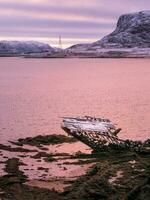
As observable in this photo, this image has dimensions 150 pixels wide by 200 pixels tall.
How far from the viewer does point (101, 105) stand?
271 ft

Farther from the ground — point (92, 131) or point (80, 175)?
point (92, 131)

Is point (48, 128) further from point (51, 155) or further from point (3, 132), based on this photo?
point (51, 155)

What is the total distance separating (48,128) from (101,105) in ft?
91.7

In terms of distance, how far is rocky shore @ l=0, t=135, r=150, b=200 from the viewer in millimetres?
26719

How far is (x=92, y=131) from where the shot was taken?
42906mm

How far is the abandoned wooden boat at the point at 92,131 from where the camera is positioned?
40156 mm

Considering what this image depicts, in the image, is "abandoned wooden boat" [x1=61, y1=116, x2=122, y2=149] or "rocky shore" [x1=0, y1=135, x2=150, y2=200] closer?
"rocky shore" [x1=0, y1=135, x2=150, y2=200]

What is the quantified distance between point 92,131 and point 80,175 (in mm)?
10463

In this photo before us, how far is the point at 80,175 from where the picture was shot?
32.7 metres

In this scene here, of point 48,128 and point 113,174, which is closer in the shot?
point 113,174

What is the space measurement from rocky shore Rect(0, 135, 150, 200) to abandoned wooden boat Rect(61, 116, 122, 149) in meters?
1.41

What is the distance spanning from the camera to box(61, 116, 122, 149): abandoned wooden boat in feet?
132

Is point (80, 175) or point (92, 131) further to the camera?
point (92, 131)

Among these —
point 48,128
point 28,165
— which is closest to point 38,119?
point 48,128
